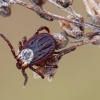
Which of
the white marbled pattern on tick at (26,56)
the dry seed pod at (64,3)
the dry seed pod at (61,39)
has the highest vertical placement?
the dry seed pod at (64,3)

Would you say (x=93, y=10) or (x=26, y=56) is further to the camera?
(x=26, y=56)

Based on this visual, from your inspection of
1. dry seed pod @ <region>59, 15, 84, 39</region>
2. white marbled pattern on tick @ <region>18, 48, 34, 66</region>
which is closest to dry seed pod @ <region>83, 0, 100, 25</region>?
dry seed pod @ <region>59, 15, 84, 39</region>

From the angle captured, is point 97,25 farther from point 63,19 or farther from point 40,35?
point 40,35

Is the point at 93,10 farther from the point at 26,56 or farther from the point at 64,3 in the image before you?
the point at 26,56

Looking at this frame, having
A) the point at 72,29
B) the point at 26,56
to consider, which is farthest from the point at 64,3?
the point at 26,56

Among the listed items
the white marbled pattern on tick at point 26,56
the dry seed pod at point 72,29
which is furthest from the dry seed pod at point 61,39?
the white marbled pattern on tick at point 26,56

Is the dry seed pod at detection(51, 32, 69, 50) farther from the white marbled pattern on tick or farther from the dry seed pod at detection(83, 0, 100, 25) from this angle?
the white marbled pattern on tick

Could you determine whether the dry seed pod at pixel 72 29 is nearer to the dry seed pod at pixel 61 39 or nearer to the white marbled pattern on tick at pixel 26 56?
the dry seed pod at pixel 61 39
